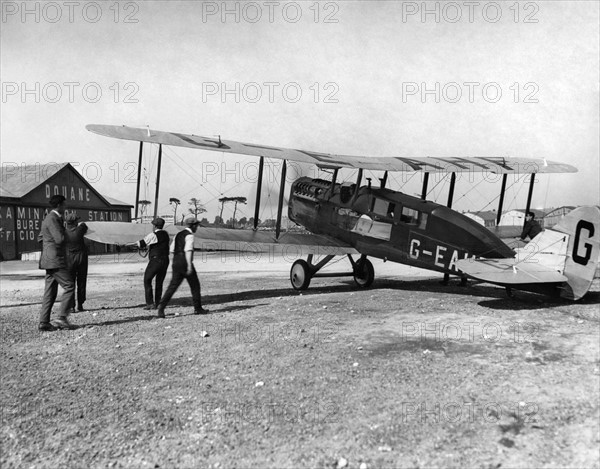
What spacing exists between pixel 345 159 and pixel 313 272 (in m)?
3.22

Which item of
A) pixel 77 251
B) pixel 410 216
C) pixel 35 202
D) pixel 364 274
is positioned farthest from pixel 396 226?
pixel 35 202

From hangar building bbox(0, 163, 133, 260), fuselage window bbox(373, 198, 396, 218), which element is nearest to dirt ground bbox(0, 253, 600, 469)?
fuselage window bbox(373, 198, 396, 218)

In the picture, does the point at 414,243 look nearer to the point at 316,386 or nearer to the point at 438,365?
the point at 438,365

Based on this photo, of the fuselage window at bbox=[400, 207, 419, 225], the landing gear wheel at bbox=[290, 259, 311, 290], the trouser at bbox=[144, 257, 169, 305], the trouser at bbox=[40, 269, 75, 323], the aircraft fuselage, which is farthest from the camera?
the landing gear wheel at bbox=[290, 259, 311, 290]

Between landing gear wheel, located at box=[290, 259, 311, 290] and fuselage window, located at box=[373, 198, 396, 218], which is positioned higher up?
fuselage window, located at box=[373, 198, 396, 218]

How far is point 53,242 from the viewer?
8.08m

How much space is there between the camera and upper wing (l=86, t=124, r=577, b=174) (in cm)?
1136

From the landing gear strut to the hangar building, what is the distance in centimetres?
2207

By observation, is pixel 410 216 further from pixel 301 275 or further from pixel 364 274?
pixel 301 275

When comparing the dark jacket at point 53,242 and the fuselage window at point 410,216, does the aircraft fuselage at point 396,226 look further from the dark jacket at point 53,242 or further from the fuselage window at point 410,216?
the dark jacket at point 53,242

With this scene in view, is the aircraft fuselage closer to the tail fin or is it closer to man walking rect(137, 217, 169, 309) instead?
the tail fin

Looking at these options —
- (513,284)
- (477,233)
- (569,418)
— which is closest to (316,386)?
(569,418)

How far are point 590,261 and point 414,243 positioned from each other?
4055 millimetres

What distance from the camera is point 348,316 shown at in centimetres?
850
